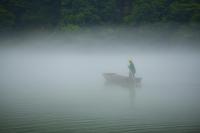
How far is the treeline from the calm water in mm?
20860

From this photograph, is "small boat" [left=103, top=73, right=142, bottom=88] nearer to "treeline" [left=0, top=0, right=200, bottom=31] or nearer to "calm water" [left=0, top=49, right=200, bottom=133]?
"calm water" [left=0, top=49, right=200, bottom=133]

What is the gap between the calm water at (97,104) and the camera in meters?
13.3

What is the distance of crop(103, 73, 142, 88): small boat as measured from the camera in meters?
23.3

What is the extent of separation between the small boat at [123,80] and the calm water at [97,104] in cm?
60

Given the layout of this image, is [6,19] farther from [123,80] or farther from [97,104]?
[97,104]

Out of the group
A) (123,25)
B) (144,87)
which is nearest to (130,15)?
(123,25)

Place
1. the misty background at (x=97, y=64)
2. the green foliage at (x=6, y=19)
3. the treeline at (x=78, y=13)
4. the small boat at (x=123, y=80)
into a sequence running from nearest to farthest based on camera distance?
the misty background at (x=97, y=64), the small boat at (x=123, y=80), the treeline at (x=78, y=13), the green foliage at (x=6, y=19)

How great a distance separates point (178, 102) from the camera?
1764cm

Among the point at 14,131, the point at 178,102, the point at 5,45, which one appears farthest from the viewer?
Answer: the point at 5,45

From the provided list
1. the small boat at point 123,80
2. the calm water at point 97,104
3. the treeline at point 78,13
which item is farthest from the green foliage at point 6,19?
the small boat at point 123,80

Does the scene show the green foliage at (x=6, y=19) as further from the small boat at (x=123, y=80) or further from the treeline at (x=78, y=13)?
the small boat at (x=123, y=80)

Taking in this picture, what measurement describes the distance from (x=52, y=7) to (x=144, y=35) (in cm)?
1430

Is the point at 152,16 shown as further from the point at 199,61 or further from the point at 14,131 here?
the point at 14,131

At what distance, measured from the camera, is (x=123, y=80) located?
2416 cm
